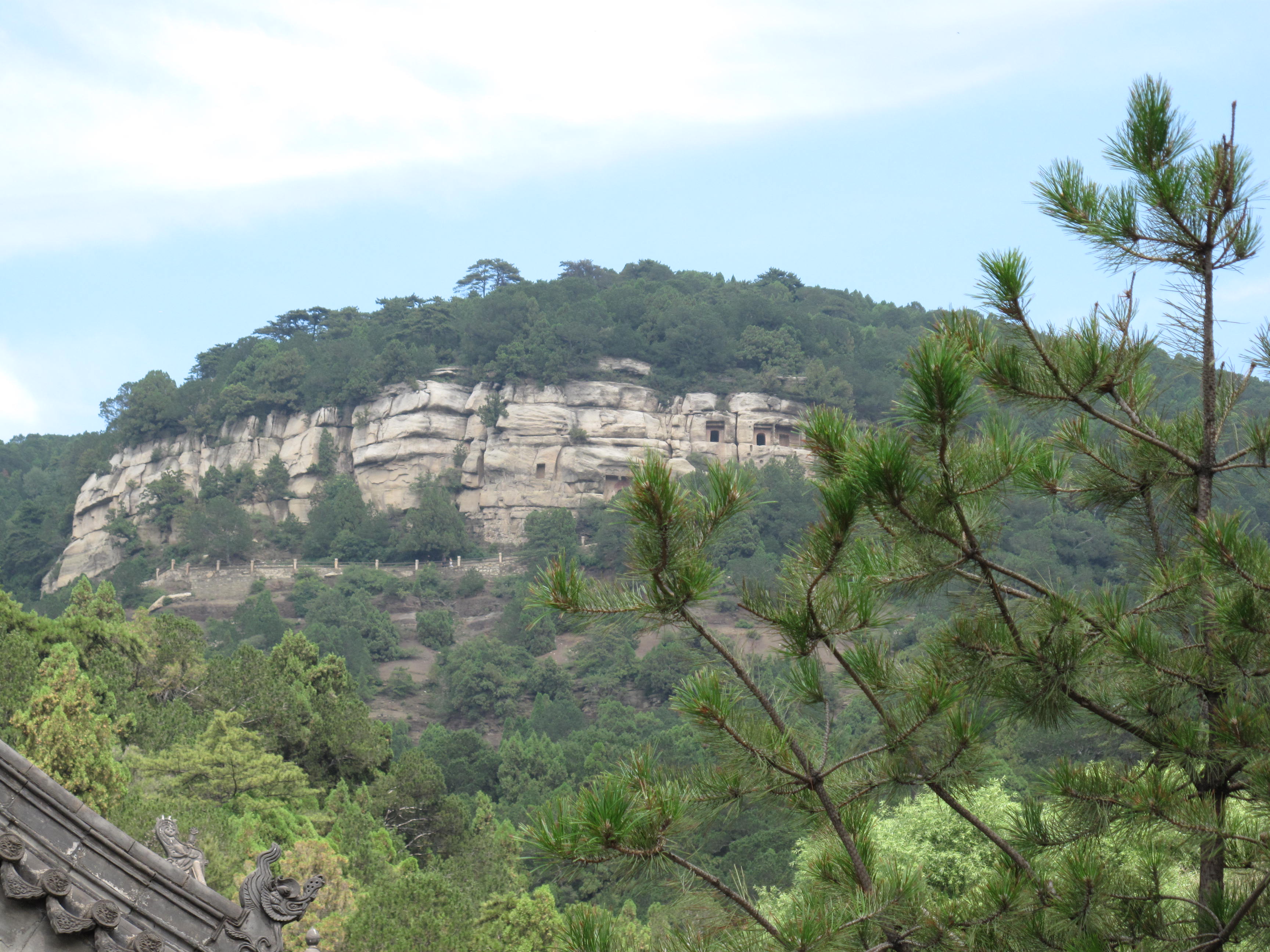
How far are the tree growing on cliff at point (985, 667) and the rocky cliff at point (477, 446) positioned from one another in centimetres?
6055

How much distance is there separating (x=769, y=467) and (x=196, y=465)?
31377 mm

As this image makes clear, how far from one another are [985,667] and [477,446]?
213 ft

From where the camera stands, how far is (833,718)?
4.69 meters

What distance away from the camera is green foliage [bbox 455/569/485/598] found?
60.2 metres

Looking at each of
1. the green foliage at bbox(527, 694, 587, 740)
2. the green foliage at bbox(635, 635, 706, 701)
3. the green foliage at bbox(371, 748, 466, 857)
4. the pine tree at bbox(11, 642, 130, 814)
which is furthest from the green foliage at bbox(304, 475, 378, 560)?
the pine tree at bbox(11, 642, 130, 814)

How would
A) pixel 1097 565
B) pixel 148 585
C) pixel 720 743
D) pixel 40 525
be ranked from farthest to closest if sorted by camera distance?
pixel 40 525 < pixel 148 585 < pixel 1097 565 < pixel 720 743

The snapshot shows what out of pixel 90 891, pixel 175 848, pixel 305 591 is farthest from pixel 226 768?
pixel 305 591

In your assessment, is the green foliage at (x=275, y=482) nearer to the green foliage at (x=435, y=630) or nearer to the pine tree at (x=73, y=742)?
the green foliage at (x=435, y=630)

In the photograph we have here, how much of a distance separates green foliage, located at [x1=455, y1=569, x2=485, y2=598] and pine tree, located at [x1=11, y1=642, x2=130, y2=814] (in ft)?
141

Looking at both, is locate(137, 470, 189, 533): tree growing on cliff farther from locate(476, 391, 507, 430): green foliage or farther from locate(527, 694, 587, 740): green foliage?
locate(527, 694, 587, 740): green foliage

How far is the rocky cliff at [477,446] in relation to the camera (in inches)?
2650

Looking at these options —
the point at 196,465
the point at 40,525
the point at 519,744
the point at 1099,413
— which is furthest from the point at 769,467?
the point at 1099,413

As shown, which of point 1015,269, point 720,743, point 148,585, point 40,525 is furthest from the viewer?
point 40,525

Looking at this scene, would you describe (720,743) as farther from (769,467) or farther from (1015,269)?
(769,467)
